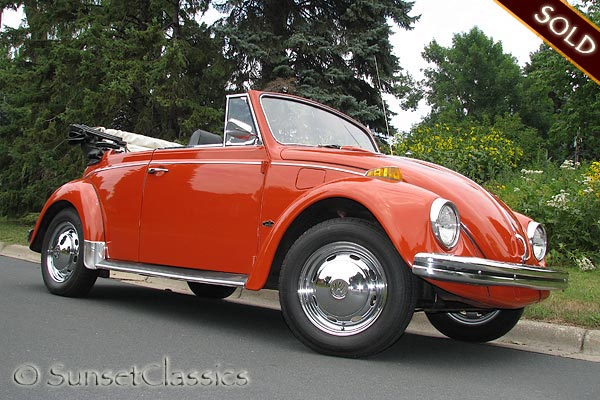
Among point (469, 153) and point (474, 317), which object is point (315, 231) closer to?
point (474, 317)

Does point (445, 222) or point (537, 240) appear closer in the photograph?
point (445, 222)

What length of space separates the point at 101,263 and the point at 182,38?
1125 cm

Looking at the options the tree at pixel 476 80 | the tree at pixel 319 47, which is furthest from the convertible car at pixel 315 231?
the tree at pixel 476 80

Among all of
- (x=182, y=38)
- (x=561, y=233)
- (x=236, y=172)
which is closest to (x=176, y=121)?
(x=182, y=38)

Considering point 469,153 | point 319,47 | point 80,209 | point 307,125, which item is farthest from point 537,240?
point 319,47

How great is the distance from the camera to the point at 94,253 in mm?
5379

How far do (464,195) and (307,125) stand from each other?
1.61 m

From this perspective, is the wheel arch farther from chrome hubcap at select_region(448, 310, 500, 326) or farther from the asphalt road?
chrome hubcap at select_region(448, 310, 500, 326)

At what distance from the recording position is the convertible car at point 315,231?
3.51 meters

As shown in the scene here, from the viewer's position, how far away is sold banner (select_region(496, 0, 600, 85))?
7.16 m

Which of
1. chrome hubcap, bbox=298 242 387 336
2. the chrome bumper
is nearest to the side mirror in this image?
chrome hubcap, bbox=298 242 387 336

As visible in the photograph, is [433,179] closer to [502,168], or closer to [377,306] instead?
[377,306]

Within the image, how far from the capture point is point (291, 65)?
49.8ft

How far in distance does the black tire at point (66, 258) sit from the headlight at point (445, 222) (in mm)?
3486
